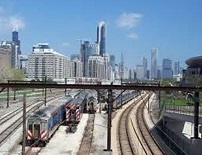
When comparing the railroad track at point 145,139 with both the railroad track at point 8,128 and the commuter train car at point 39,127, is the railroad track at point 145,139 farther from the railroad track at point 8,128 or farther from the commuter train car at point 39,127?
the railroad track at point 8,128

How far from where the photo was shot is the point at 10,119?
53750mm

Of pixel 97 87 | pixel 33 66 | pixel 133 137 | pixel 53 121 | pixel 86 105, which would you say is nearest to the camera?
pixel 97 87

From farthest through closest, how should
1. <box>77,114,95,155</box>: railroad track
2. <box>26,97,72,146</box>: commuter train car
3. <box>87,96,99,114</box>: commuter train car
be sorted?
1. <box>87,96,99,114</box>: commuter train car
2. <box>26,97,72,146</box>: commuter train car
3. <box>77,114,95,155</box>: railroad track

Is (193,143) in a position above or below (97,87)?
below

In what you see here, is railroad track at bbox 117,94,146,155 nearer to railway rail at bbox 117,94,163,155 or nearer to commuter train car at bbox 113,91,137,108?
railway rail at bbox 117,94,163,155

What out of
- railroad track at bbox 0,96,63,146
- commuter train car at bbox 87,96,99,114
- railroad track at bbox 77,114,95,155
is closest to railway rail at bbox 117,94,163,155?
railroad track at bbox 77,114,95,155

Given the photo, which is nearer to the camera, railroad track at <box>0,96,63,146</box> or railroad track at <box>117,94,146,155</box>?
railroad track at <box>117,94,146,155</box>

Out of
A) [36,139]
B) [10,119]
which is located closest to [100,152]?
[36,139]

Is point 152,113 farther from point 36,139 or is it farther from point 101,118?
point 36,139

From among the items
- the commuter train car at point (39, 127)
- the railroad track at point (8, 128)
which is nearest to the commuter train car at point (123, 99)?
the railroad track at point (8, 128)

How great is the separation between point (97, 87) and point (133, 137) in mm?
25041

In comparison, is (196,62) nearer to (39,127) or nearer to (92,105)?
(92,105)

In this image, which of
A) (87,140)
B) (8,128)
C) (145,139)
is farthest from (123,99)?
(87,140)

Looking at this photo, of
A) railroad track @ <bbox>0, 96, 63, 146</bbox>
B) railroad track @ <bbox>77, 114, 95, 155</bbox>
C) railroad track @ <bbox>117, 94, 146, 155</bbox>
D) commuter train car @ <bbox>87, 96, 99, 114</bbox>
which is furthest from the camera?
commuter train car @ <bbox>87, 96, 99, 114</bbox>
